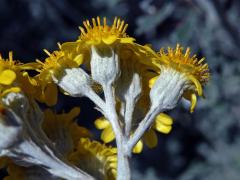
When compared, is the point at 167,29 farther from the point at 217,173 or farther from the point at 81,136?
the point at 81,136

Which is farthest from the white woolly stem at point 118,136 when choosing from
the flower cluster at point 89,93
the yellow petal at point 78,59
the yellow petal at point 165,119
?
the yellow petal at point 165,119

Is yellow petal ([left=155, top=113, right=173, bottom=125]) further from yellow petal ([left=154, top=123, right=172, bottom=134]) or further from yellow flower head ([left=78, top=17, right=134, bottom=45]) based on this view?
yellow flower head ([left=78, top=17, right=134, bottom=45])

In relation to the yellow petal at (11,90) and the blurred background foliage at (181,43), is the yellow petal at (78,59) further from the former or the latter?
the blurred background foliage at (181,43)

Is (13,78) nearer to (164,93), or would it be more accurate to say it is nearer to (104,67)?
(104,67)

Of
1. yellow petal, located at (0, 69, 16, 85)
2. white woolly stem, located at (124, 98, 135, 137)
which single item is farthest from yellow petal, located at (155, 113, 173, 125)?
yellow petal, located at (0, 69, 16, 85)

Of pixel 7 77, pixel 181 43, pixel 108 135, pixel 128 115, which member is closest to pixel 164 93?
pixel 128 115

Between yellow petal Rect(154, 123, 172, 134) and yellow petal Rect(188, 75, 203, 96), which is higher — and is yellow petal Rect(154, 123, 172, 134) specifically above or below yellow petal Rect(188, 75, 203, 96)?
below
